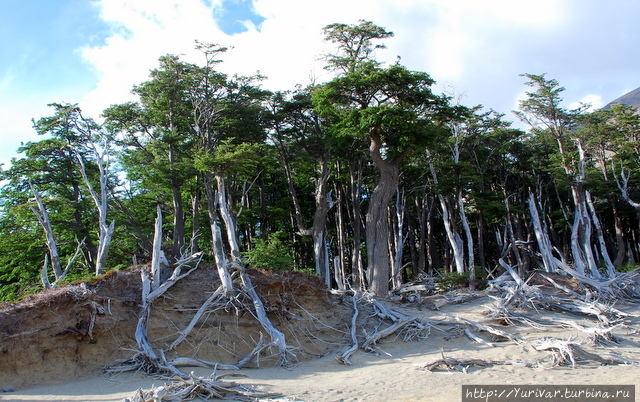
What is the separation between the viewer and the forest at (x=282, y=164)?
18328mm

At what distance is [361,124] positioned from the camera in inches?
679

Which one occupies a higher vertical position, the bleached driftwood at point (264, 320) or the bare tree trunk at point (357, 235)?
the bare tree trunk at point (357, 235)

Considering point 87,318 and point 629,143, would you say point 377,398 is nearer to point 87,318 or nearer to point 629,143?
point 87,318

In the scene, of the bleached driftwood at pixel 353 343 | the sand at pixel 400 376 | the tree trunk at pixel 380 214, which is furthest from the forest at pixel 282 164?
the sand at pixel 400 376

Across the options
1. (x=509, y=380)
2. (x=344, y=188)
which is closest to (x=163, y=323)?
(x=509, y=380)

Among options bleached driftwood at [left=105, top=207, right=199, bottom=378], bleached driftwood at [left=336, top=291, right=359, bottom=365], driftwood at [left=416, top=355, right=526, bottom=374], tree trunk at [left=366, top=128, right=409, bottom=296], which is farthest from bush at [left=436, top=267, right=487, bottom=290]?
bleached driftwood at [left=105, top=207, right=199, bottom=378]

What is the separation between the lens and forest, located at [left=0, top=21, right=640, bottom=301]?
60.1 feet

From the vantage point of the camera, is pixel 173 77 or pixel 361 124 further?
pixel 173 77

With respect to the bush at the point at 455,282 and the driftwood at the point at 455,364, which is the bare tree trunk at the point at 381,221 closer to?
the bush at the point at 455,282

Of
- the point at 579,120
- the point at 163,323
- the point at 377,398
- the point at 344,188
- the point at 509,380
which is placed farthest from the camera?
the point at 344,188

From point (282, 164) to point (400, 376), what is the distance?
17.8m

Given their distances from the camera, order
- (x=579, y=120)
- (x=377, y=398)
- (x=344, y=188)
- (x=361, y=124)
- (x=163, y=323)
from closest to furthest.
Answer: (x=377, y=398), (x=163, y=323), (x=361, y=124), (x=579, y=120), (x=344, y=188)

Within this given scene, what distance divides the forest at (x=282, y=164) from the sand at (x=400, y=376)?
5.60 meters

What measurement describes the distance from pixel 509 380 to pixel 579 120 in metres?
22.3
